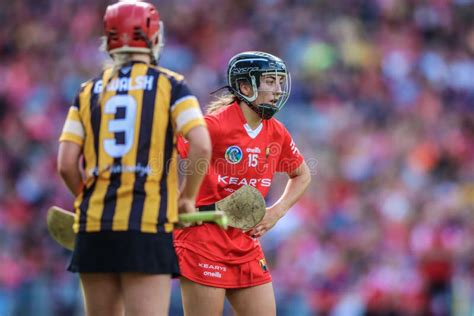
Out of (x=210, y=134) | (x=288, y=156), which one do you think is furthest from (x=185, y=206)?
(x=288, y=156)

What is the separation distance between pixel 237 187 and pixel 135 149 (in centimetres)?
134

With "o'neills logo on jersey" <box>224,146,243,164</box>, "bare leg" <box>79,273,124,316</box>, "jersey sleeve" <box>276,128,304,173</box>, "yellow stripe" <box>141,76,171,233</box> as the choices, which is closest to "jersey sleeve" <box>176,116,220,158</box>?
"o'neills logo on jersey" <box>224,146,243,164</box>

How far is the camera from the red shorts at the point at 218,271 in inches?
217

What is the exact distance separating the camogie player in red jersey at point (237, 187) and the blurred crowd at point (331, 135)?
434 centimetres

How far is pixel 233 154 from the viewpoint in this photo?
220 inches

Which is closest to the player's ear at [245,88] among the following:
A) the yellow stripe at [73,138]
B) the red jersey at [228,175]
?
the red jersey at [228,175]

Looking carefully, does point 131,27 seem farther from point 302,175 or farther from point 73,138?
point 302,175

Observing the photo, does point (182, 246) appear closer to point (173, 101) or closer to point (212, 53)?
point (173, 101)

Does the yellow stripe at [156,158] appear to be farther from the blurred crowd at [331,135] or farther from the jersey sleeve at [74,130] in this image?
the blurred crowd at [331,135]

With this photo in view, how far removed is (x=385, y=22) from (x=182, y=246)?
8818mm

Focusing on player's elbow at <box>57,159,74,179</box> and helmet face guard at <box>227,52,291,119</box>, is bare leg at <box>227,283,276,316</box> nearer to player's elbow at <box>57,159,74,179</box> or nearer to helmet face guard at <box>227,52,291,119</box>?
helmet face guard at <box>227,52,291,119</box>

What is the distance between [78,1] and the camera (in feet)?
48.8

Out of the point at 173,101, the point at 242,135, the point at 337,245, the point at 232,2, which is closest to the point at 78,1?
the point at 232,2

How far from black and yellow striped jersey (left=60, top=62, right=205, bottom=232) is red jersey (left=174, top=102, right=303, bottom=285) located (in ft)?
3.61
